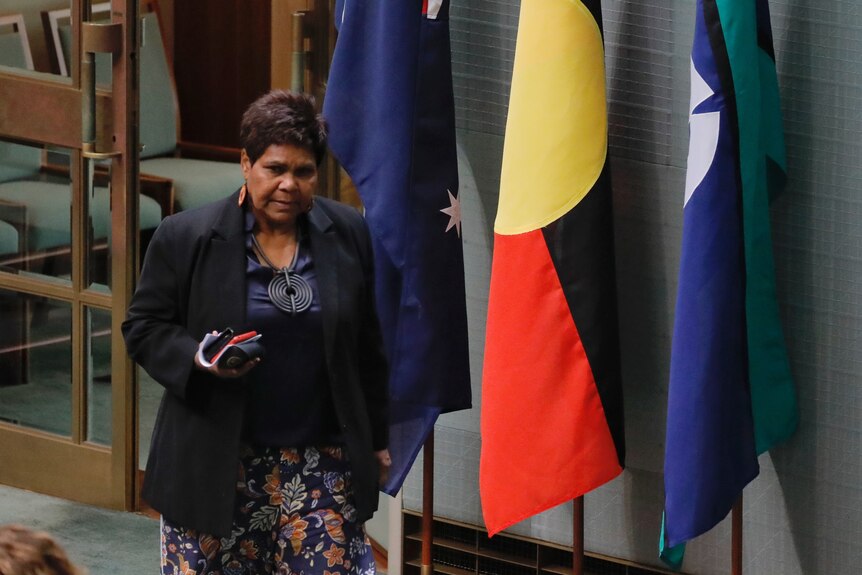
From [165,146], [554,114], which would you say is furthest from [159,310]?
Answer: [165,146]

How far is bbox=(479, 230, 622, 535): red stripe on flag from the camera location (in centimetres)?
393

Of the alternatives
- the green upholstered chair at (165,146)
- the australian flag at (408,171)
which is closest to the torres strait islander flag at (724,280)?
the australian flag at (408,171)

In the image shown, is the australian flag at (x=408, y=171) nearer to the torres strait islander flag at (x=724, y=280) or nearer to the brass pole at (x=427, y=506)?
the brass pole at (x=427, y=506)

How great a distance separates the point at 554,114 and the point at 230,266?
2.92 feet

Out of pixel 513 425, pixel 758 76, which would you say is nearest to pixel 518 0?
pixel 758 76

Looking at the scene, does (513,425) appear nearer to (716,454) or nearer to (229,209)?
(716,454)

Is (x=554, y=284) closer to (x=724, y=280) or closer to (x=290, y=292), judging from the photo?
(x=724, y=280)

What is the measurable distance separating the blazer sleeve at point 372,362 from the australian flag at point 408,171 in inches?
20.1

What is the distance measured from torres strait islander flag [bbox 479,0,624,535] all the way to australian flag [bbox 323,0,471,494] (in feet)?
0.53

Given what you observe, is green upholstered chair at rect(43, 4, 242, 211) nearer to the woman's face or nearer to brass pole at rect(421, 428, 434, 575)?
brass pole at rect(421, 428, 434, 575)

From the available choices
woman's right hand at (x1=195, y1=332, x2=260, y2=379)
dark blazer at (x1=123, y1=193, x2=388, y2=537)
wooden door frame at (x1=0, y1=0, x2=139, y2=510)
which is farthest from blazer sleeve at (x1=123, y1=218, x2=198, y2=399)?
wooden door frame at (x1=0, y1=0, x2=139, y2=510)

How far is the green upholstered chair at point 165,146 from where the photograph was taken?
18.5ft

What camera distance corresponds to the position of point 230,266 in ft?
11.1

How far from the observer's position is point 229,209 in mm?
3430
